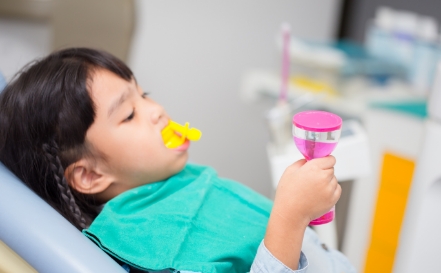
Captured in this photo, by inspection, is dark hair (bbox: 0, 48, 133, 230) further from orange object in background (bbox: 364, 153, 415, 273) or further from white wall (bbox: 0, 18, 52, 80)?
orange object in background (bbox: 364, 153, 415, 273)

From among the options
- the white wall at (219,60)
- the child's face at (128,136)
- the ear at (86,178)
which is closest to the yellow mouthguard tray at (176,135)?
the child's face at (128,136)

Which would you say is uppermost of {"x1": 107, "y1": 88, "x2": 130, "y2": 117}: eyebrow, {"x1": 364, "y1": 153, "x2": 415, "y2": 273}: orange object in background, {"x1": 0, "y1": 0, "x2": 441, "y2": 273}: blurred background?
{"x1": 107, "y1": 88, "x2": 130, "y2": 117}: eyebrow

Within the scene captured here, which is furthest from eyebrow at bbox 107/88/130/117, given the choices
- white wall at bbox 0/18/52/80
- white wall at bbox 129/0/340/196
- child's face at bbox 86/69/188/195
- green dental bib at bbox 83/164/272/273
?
white wall at bbox 129/0/340/196

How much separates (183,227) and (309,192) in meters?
0.22

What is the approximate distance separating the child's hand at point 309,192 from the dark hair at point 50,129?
1.10 ft

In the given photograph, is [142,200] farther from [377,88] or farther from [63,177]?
[377,88]

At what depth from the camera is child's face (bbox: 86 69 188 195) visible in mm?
858

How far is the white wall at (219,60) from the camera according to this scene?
2.09 metres

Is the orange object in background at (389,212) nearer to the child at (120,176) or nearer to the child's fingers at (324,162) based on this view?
the child at (120,176)

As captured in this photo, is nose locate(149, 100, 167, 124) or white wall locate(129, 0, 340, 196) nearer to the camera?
nose locate(149, 100, 167, 124)

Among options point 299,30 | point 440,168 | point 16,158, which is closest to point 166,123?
point 16,158

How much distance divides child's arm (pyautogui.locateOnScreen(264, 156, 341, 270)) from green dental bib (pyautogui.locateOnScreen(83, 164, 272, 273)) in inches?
4.6

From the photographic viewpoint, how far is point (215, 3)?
2.19 metres

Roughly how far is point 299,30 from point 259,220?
1.71m
